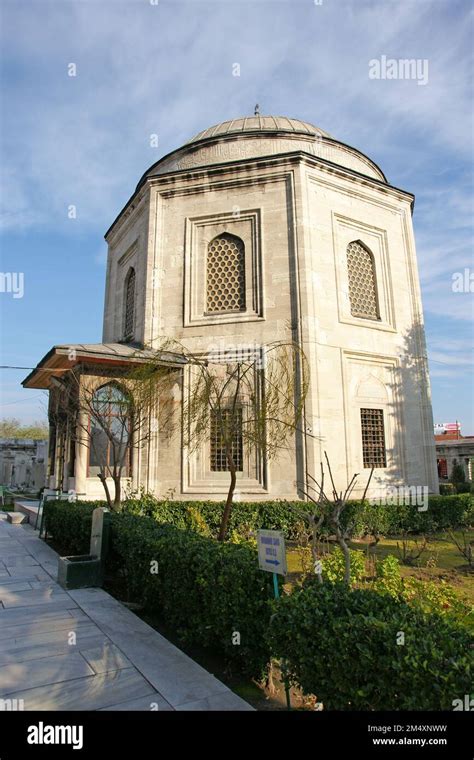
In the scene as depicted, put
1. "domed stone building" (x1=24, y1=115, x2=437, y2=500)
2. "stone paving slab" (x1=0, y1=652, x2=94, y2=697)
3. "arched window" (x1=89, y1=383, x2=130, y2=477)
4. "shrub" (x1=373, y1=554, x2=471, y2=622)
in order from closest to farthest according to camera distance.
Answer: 1. "stone paving slab" (x1=0, y1=652, x2=94, y2=697)
2. "shrub" (x1=373, y1=554, x2=471, y2=622)
3. "arched window" (x1=89, y1=383, x2=130, y2=477)
4. "domed stone building" (x1=24, y1=115, x2=437, y2=500)

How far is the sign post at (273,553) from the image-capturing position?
12.6 feet

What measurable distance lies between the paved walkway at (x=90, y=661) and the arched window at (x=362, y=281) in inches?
467

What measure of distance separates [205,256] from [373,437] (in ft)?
25.6

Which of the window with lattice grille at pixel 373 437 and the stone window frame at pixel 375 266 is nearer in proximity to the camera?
the window with lattice grille at pixel 373 437

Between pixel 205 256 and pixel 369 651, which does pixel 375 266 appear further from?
pixel 369 651

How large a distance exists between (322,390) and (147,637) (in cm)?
939

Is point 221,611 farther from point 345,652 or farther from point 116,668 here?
point 345,652

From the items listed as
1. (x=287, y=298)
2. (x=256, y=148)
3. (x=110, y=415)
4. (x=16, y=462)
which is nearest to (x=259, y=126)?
(x=256, y=148)

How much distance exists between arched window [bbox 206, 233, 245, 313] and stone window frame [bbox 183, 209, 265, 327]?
0.18 metres

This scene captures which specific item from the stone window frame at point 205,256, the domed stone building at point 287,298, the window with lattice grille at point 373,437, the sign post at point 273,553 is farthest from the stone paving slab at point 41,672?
the window with lattice grille at point 373,437

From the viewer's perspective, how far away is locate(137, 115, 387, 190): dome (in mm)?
16000

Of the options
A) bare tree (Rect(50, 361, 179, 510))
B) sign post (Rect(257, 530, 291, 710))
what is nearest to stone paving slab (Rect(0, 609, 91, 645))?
sign post (Rect(257, 530, 291, 710))

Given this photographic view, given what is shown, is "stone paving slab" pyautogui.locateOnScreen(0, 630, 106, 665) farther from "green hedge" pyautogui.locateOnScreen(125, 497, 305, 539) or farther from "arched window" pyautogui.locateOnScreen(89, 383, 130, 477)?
"green hedge" pyautogui.locateOnScreen(125, 497, 305, 539)

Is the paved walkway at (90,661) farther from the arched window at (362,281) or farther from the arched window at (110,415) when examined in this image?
the arched window at (362,281)
